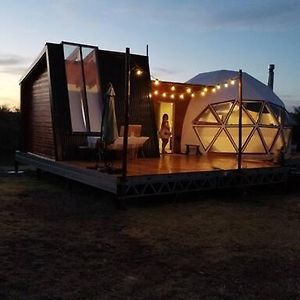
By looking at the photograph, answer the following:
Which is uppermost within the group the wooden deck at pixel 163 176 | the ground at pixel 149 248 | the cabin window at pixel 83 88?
the cabin window at pixel 83 88

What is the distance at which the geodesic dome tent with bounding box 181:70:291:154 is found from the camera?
48.6 feet

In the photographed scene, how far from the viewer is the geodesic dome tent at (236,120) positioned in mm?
14828

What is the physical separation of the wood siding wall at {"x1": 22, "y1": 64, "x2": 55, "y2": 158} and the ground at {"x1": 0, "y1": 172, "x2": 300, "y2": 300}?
2.82 metres

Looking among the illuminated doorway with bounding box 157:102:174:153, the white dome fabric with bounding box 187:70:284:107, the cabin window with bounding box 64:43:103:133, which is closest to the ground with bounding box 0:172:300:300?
the cabin window with bounding box 64:43:103:133

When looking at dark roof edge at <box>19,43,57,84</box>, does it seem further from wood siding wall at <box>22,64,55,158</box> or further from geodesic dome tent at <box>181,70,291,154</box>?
geodesic dome tent at <box>181,70,291,154</box>

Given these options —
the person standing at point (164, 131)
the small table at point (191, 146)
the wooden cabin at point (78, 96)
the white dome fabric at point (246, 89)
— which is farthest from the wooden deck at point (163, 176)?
the person standing at point (164, 131)

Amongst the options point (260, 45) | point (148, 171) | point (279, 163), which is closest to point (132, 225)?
point (148, 171)

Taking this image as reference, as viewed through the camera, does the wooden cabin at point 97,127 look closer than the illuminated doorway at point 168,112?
Yes

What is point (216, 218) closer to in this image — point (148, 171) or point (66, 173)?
point (148, 171)

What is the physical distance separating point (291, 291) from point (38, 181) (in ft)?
32.5

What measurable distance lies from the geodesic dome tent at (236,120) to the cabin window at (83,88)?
4185 millimetres

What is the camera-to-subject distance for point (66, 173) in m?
11.0

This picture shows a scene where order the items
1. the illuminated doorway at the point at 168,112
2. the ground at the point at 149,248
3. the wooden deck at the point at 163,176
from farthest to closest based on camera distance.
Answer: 1. the illuminated doorway at the point at 168,112
2. the wooden deck at the point at 163,176
3. the ground at the point at 149,248

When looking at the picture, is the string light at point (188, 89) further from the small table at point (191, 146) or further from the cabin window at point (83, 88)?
the cabin window at point (83, 88)
